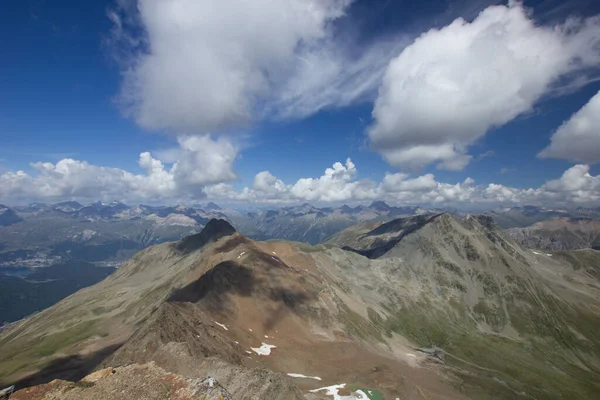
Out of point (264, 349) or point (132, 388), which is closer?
point (132, 388)

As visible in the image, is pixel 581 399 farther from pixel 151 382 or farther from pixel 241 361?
pixel 151 382

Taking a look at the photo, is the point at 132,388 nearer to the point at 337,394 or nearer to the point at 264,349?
the point at 337,394

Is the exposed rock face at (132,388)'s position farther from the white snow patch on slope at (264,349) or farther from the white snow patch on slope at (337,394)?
the white snow patch on slope at (264,349)

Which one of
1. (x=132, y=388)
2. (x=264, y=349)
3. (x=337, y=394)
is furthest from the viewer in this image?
(x=264, y=349)

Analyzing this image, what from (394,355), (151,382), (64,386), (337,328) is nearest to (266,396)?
(151,382)

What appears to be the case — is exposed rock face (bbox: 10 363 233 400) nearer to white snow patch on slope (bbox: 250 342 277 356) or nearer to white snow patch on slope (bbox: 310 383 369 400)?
white snow patch on slope (bbox: 310 383 369 400)

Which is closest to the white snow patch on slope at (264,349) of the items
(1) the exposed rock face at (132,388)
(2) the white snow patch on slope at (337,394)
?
(2) the white snow patch on slope at (337,394)

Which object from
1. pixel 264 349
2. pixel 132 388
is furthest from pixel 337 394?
pixel 132 388
